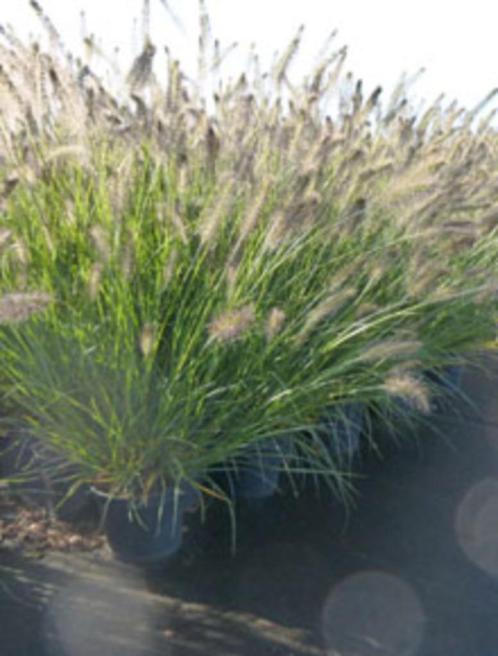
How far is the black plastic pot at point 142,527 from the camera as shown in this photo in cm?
211

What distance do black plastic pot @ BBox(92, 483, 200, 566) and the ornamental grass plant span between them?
0.18 feet

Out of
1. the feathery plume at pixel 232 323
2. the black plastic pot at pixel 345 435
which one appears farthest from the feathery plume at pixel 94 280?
the black plastic pot at pixel 345 435

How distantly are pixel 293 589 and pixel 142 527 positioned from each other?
437 mm

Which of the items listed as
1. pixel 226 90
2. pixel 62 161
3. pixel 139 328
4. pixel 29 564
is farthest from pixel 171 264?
pixel 226 90

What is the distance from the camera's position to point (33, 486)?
254 centimetres

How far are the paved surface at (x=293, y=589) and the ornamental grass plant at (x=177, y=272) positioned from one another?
0.21 meters

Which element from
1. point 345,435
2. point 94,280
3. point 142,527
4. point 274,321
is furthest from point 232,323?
point 345,435

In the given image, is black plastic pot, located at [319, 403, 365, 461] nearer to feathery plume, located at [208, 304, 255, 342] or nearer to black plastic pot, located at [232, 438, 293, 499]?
black plastic pot, located at [232, 438, 293, 499]

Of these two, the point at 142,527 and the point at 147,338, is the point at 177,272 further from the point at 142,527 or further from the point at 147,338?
the point at 142,527

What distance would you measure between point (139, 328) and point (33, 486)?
75cm

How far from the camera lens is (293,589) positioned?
208 cm

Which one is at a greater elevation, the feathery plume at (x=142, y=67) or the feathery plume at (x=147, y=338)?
the feathery plume at (x=142, y=67)

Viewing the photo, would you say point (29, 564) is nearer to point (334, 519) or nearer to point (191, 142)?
point (334, 519)

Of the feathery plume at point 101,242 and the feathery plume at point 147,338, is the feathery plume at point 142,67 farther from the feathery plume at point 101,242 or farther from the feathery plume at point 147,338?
the feathery plume at point 147,338
